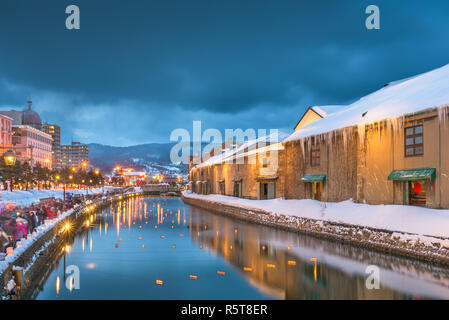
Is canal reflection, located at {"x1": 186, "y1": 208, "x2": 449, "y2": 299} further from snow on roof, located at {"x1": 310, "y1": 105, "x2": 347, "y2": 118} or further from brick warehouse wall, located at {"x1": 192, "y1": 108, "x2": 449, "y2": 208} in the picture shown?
snow on roof, located at {"x1": 310, "y1": 105, "x2": 347, "y2": 118}

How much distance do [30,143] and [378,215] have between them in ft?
415

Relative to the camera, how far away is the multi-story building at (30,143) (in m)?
110

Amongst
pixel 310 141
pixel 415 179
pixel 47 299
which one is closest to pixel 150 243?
pixel 47 299

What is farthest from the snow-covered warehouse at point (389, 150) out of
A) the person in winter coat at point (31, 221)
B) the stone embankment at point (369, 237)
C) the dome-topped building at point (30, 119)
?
the dome-topped building at point (30, 119)

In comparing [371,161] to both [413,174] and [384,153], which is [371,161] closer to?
[384,153]

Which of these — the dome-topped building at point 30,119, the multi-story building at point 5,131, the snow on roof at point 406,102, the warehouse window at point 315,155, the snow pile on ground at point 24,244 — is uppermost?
the dome-topped building at point 30,119

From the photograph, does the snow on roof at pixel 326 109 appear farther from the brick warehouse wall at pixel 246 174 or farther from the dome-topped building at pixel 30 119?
the dome-topped building at pixel 30 119

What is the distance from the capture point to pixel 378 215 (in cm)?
2000

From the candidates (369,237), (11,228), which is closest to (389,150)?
(369,237)

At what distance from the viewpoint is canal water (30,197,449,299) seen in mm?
13234

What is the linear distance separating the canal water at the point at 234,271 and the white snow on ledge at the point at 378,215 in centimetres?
166
